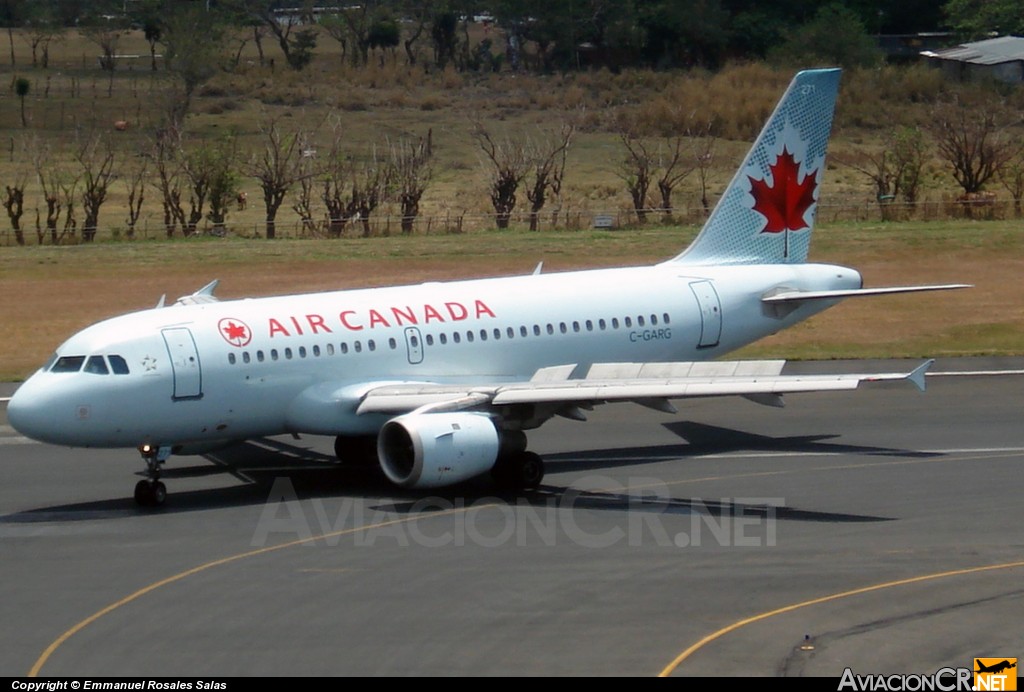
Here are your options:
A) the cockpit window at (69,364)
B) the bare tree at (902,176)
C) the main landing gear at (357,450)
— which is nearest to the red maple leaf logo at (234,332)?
the cockpit window at (69,364)

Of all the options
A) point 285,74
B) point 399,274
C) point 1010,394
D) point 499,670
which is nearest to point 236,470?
point 499,670

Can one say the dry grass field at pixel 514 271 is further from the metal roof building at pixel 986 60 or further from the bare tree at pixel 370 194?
the metal roof building at pixel 986 60

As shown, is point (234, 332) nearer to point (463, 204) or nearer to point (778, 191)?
point (778, 191)

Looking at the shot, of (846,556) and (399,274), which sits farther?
(399,274)

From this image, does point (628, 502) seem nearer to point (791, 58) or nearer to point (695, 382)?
point (695, 382)

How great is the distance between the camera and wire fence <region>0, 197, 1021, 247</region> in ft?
250

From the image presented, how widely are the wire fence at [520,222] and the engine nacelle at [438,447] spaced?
4547 centimetres

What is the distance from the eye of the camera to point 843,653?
21438mm

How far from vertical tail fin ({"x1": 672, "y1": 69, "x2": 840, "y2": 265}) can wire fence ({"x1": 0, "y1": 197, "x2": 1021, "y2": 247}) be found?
35.5 m

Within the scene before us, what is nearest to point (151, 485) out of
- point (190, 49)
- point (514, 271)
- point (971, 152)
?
point (514, 271)

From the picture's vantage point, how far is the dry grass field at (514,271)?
52.8 metres

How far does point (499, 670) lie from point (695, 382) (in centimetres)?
1173

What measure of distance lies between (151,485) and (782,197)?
59.2ft

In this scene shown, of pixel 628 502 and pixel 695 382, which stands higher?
pixel 695 382
